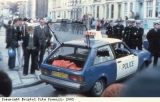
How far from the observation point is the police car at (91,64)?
67.2 inches

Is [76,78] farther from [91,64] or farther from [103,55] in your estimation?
[103,55]

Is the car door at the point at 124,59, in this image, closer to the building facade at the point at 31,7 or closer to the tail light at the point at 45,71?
the tail light at the point at 45,71

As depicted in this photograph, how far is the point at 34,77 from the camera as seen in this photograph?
7.45 feet

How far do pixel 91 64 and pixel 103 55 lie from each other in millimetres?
128

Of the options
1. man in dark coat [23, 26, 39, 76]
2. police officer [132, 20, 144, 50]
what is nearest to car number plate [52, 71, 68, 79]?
police officer [132, 20, 144, 50]

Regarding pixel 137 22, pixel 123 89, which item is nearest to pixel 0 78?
pixel 123 89

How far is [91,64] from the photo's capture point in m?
1.76

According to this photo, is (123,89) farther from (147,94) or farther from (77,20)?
(77,20)

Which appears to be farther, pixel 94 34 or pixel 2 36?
pixel 2 36

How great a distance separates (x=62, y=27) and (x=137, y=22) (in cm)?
34

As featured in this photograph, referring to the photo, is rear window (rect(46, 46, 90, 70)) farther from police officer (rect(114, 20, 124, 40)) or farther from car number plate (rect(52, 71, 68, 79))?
police officer (rect(114, 20, 124, 40))

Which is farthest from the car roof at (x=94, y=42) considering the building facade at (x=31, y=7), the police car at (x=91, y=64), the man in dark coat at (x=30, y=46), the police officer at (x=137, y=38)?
the man in dark coat at (x=30, y=46)

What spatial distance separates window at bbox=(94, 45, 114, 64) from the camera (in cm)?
178

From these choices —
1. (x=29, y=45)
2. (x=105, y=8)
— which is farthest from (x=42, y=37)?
(x=105, y=8)
